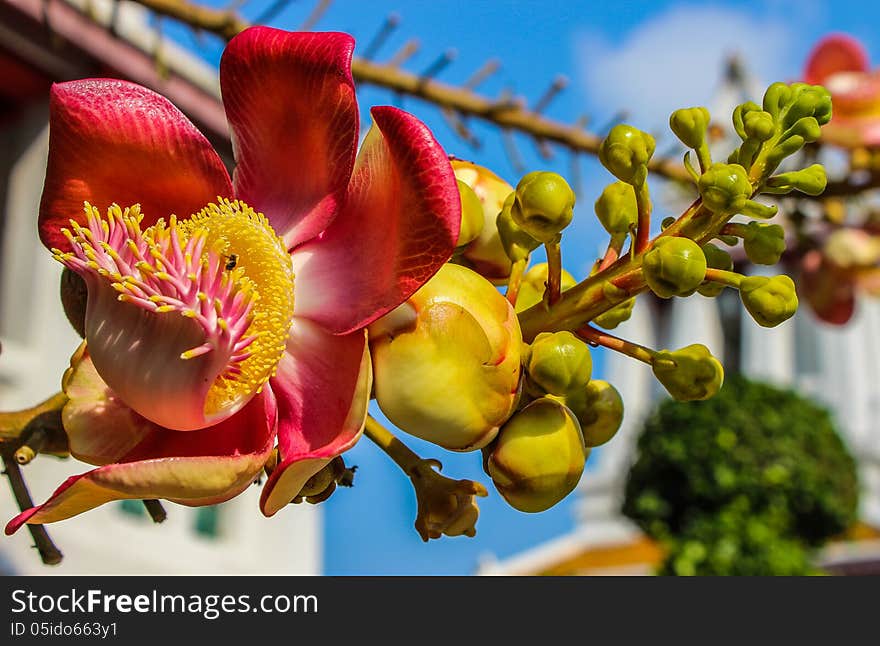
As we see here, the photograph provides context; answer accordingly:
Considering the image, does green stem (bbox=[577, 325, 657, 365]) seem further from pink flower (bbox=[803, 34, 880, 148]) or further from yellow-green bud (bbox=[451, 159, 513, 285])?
pink flower (bbox=[803, 34, 880, 148])

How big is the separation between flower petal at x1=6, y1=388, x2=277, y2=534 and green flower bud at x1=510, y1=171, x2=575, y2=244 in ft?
0.37

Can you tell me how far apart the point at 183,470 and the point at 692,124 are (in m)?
0.22

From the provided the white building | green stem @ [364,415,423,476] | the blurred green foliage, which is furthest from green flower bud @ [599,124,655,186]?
the blurred green foliage

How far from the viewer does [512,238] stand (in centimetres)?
42

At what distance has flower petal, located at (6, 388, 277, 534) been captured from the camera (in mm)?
330

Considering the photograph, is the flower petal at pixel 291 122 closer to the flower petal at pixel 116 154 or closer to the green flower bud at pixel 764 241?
the flower petal at pixel 116 154

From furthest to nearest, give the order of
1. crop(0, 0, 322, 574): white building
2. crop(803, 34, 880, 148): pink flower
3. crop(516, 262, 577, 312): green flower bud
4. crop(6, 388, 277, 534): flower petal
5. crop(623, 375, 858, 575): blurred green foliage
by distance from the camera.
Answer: crop(623, 375, 858, 575): blurred green foliage, crop(0, 0, 322, 574): white building, crop(803, 34, 880, 148): pink flower, crop(516, 262, 577, 312): green flower bud, crop(6, 388, 277, 534): flower petal

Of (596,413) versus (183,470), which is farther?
(596,413)

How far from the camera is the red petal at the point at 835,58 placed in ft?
5.46

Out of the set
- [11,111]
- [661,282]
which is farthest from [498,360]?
[11,111]

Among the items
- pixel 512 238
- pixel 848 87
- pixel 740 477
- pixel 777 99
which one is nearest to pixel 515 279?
pixel 512 238

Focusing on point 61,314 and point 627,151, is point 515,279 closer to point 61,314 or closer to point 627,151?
point 627,151

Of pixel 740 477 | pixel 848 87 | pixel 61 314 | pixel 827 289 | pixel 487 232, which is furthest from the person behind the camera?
pixel 740 477

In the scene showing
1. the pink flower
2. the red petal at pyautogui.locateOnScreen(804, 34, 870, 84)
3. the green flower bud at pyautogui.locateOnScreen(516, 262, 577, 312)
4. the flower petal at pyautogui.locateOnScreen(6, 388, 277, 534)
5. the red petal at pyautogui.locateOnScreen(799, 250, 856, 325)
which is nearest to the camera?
the flower petal at pyautogui.locateOnScreen(6, 388, 277, 534)
